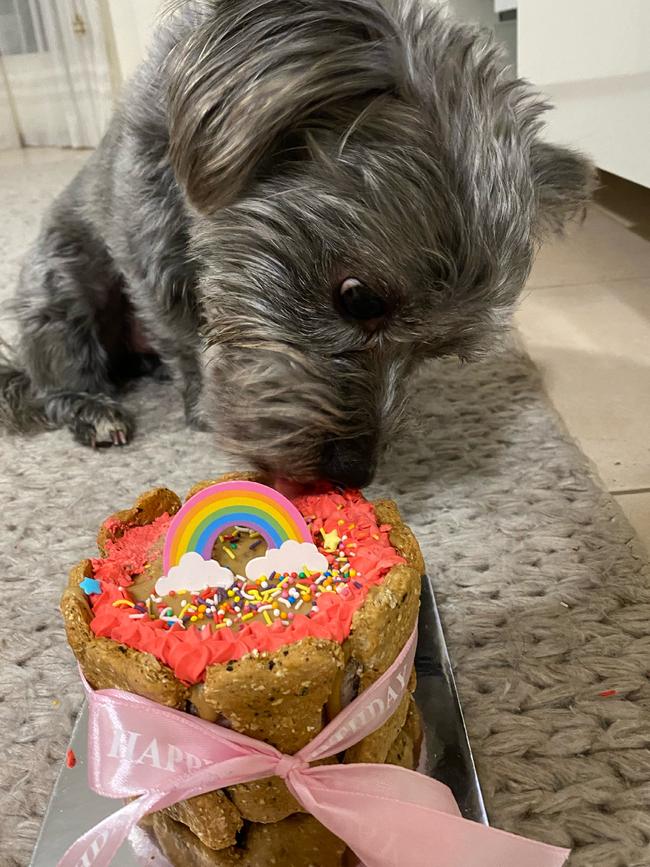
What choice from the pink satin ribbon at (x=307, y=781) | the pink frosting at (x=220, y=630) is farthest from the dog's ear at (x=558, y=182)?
the pink satin ribbon at (x=307, y=781)

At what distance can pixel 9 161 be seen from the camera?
14.3 feet

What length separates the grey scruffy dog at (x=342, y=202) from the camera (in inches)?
35.6

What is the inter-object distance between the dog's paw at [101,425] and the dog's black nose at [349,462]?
0.57 meters

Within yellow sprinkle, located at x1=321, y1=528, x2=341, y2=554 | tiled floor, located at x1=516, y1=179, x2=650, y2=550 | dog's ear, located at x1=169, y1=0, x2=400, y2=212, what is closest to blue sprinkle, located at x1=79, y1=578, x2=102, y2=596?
yellow sprinkle, located at x1=321, y1=528, x2=341, y2=554

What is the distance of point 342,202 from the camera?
933mm

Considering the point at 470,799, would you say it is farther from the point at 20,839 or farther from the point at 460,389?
the point at 460,389

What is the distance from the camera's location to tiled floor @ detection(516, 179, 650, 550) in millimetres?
1291

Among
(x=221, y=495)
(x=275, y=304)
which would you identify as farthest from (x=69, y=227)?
(x=221, y=495)

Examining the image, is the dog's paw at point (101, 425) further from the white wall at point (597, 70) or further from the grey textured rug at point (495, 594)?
the white wall at point (597, 70)

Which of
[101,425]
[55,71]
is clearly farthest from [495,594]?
[55,71]

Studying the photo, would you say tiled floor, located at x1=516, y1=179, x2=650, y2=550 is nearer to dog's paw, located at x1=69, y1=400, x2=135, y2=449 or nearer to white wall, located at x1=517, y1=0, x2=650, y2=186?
white wall, located at x1=517, y1=0, x2=650, y2=186

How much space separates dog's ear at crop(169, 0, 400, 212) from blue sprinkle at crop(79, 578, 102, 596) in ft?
1.73

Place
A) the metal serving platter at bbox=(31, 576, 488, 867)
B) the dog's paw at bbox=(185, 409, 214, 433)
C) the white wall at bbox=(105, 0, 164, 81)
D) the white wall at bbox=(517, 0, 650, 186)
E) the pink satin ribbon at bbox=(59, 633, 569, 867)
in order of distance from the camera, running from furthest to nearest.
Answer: the white wall at bbox=(105, 0, 164, 81)
the white wall at bbox=(517, 0, 650, 186)
the dog's paw at bbox=(185, 409, 214, 433)
the metal serving platter at bbox=(31, 576, 488, 867)
the pink satin ribbon at bbox=(59, 633, 569, 867)

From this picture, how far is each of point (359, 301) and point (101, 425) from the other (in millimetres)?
660
